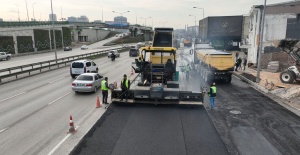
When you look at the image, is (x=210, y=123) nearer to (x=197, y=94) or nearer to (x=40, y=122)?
(x=197, y=94)

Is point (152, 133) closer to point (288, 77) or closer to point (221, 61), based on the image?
point (221, 61)

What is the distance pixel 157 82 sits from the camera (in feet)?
53.4

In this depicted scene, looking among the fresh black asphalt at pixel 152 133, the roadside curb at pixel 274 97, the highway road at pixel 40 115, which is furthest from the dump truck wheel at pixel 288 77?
the highway road at pixel 40 115

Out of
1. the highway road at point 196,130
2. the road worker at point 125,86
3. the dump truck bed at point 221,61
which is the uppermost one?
the dump truck bed at point 221,61

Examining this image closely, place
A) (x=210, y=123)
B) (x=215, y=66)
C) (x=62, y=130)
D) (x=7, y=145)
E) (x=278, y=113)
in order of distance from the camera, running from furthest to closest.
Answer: (x=215, y=66) < (x=278, y=113) < (x=210, y=123) < (x=62, y=130) < (x=7, y=145)

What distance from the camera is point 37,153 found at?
28.2 feet

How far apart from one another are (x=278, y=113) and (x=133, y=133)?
8.73 metres

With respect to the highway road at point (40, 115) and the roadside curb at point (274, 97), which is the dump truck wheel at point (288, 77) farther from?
the highway road at point (40, 115)

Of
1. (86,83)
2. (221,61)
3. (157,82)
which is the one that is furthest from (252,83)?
(86,83)

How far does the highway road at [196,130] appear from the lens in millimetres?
8984

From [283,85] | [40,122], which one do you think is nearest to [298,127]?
[283,85]

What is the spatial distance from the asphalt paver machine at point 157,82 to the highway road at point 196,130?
1.72 ft

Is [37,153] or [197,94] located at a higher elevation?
[197,94]

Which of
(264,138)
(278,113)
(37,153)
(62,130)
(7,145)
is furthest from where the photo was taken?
(278,113)
